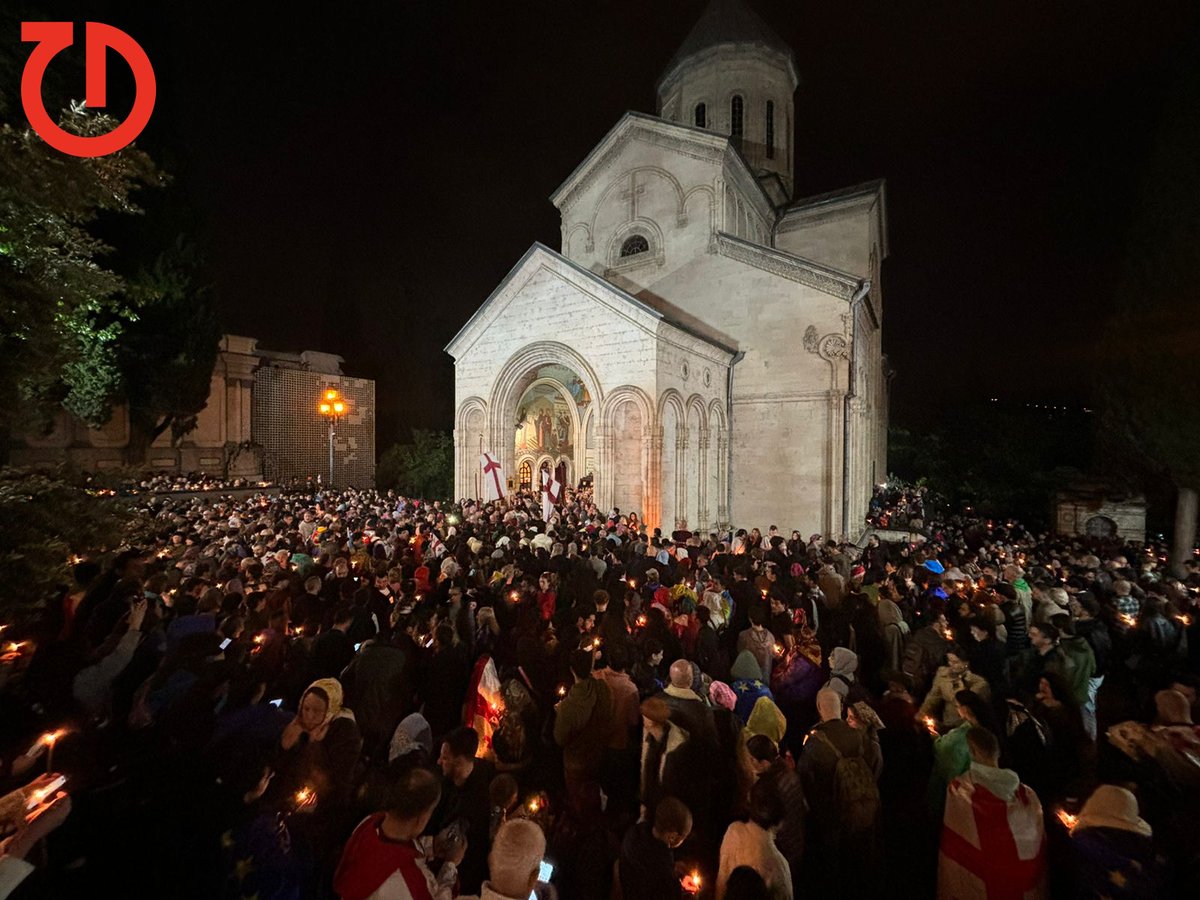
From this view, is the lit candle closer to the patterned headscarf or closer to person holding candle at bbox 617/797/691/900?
the patterned headscarf

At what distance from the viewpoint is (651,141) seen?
59.8ft

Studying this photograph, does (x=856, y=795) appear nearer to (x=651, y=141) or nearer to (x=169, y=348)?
(x=651, y=141)

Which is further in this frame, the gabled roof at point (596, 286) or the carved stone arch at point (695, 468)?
the carved stone arch at point (695, 468)

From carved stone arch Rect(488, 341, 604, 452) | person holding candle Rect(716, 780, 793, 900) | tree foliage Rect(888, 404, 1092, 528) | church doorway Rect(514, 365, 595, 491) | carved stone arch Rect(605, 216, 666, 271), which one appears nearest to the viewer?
person holding candle Rect(716, 780, 793, 900)

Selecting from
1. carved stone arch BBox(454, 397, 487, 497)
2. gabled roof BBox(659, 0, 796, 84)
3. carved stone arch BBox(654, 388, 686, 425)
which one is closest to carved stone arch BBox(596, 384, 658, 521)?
carved stone arch BBox(654, 388, 686, 425)

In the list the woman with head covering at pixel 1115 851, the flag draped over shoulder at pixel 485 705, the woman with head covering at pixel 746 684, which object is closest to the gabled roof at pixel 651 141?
the woman with head covering at pixel 746 684

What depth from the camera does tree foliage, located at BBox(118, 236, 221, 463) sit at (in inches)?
710

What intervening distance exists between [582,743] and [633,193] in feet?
63.2

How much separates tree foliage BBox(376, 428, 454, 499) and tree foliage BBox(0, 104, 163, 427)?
79.3ft

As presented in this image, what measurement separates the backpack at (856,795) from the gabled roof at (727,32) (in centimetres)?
2682

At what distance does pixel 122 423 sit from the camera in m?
20.5

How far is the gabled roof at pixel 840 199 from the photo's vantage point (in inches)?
800

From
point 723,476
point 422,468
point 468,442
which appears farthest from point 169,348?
point 723,476

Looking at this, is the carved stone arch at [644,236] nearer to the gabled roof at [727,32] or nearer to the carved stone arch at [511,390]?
the carved stone arch at [511,390]
